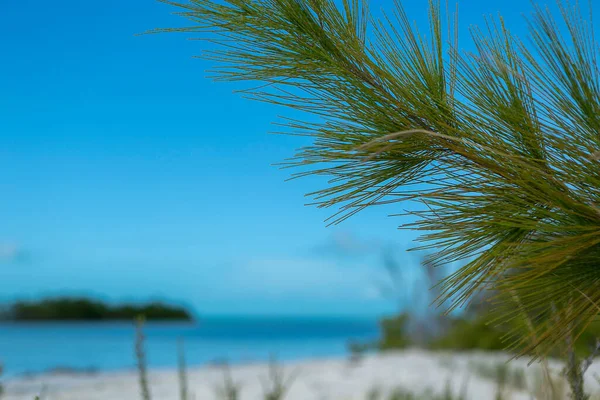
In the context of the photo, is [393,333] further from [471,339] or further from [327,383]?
[327,383]

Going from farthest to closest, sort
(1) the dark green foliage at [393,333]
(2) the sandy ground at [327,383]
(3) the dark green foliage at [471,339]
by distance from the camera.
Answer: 1. (1) the dark green foliage at [393,333]
2. (3) the dark green foliage at [471,339]
3. (2) the sandy ground at [327,383]

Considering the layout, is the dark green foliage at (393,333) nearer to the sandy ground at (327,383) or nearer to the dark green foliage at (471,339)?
the dark green foliage at (471,339)

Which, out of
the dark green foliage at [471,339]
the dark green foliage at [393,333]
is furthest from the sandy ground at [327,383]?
the dark green foliage at [393,333]

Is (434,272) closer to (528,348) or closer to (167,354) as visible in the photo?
(167,354)

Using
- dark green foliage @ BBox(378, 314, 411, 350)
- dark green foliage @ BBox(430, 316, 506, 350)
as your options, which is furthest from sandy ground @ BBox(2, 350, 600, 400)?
dark green foliage @ BBox(378, 314, 411, 350)

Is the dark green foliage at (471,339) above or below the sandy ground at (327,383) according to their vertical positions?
below

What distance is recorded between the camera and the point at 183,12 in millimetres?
1577

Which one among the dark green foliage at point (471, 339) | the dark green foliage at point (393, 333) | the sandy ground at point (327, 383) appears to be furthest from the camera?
the dark green foliage at point (393, 333)

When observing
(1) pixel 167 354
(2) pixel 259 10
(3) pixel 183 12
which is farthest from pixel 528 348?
(1) pixel 167 354

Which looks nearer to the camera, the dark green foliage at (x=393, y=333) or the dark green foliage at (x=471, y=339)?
the dark green foliage at (x=471, y=339)

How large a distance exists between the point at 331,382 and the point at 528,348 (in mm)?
4347

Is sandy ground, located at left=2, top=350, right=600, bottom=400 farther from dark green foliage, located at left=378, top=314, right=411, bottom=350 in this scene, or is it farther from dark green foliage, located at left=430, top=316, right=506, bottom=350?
dark green foliage, located at left=378, top=314, right=411, bottom=350

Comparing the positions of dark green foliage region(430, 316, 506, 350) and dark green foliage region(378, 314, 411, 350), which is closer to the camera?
dark green foliage region(430, 316, 506, 350)

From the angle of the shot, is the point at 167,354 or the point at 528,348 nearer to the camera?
the point at 528,348
